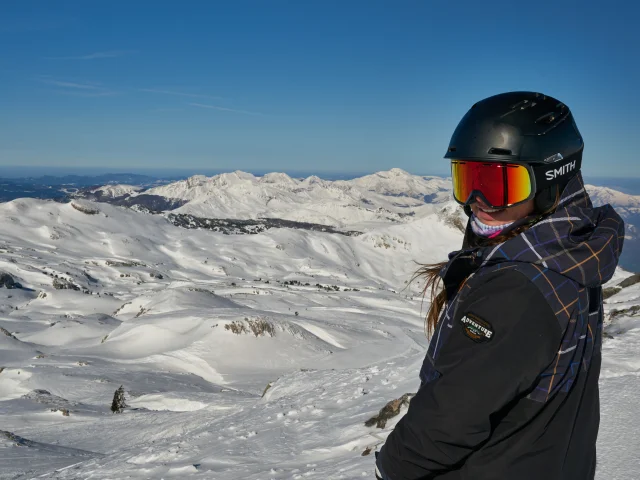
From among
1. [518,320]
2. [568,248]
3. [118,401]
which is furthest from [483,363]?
[118,401]

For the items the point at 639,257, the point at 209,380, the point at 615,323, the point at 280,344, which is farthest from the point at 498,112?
the point at 639,257

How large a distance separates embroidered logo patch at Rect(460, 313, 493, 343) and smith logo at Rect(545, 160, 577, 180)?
1044 millimetres

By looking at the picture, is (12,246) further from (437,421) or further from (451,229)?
(437,421)

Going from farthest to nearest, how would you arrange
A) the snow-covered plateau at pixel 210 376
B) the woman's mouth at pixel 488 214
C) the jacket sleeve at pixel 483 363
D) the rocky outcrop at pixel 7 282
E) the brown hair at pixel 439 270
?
the rocky outcrop at pixel 7 282, the snow-covered plateau at pixel 210 376, the woman's mouth at pixel 488 214, the brown hair at pixel 439 270, the jacket sleeve at pixel 483 363

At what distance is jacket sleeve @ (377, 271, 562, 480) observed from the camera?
83.8 inches

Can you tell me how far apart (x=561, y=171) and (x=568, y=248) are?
634mm

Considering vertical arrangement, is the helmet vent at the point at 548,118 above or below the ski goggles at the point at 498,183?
above

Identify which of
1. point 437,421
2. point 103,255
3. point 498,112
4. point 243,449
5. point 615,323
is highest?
point 498,112

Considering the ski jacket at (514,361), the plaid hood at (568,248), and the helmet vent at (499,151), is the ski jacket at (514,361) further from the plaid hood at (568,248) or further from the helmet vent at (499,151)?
the helmet vent at (499,151)

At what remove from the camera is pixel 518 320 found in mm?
2133

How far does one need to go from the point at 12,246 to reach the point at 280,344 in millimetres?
75023

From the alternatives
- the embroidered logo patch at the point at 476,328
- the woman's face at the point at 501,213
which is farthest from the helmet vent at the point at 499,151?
the embroidered logo patch at the point at 476,328

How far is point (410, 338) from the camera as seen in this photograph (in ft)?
102

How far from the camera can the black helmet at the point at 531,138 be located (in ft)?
8.73
